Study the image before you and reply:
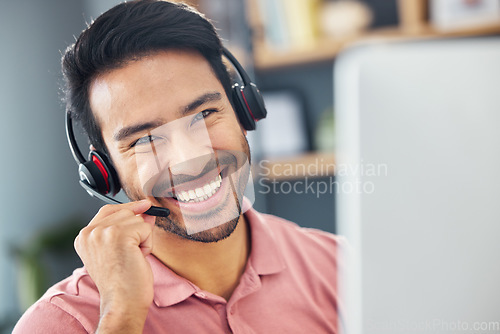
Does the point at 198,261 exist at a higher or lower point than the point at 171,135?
lower

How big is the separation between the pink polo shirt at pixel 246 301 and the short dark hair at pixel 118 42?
217 mm

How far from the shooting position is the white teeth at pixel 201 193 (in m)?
0.60

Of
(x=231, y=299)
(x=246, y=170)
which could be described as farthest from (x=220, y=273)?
(x=246, y=170)

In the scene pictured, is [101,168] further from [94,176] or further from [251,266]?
[251,266]

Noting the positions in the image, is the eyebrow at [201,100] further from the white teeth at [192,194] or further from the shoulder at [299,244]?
the shoulder at [299,244]

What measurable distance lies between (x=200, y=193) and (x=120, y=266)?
142 millimetres

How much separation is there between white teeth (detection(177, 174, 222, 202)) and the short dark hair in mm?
Result: 129

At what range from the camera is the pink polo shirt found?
60 centimetres

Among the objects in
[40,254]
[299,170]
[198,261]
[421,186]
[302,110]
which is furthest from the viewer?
[302,110]

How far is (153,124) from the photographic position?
22.5 inches

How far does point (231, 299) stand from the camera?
2.12 ft

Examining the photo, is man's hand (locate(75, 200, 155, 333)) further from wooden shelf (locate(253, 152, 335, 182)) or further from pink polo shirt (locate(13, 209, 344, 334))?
wooden shelf (locate(253, 152, 335, 182))

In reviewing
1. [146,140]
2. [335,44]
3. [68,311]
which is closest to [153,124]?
[146,140]

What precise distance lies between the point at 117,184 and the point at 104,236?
0.09 m
